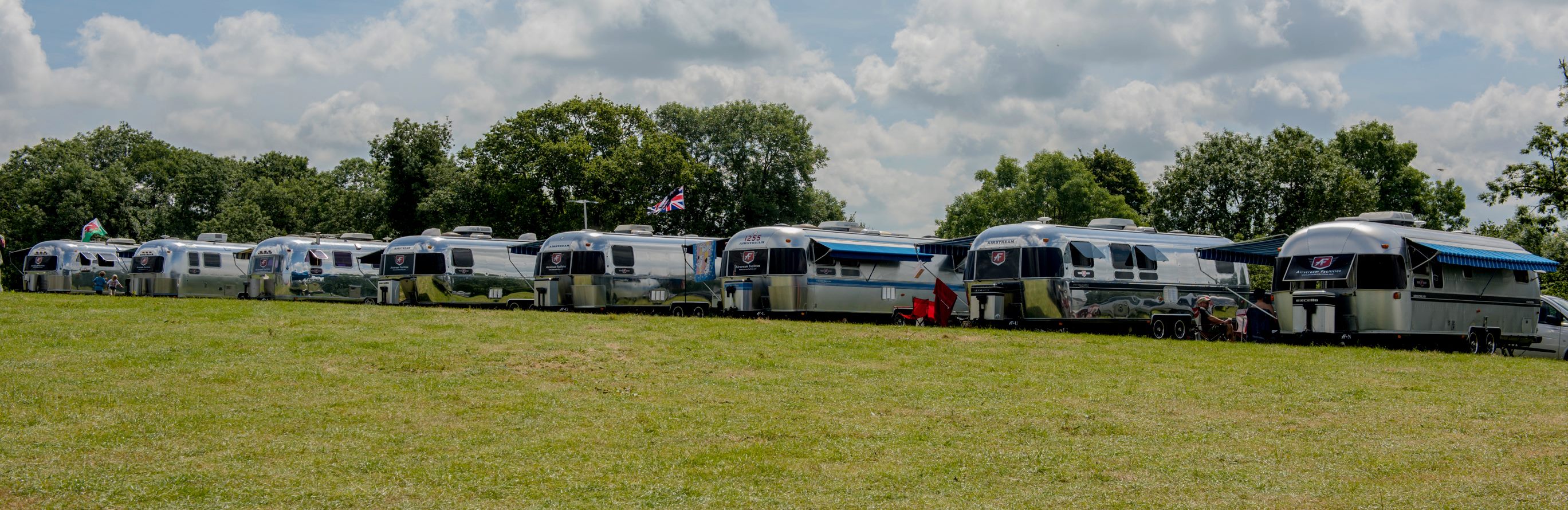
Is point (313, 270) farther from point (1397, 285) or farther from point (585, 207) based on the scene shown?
point (1397, 285)

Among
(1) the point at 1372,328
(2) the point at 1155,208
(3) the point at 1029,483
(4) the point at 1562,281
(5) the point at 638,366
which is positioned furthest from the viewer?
(2) the point at 1155,208

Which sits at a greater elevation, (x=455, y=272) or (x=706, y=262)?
(x=706, y=262)

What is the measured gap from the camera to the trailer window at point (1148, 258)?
25964 mm

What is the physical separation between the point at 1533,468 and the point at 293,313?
2228 centimetres

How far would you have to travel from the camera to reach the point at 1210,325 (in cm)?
2430

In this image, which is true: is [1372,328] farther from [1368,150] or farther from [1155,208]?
[1368,150]

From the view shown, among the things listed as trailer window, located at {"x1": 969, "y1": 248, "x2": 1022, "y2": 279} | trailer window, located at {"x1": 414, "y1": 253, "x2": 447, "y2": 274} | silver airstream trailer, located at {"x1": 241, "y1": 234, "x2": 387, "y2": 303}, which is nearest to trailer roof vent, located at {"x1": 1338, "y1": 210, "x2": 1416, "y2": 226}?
trailer window, located at {"x1": 969, "y1": 248, "x2": 1022, "y2": 279}

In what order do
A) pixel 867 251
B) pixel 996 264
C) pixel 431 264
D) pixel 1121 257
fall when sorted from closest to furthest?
1. pixel 1121 257
2. pixel 996 264
3. pixel 867 251
4. pixel 431 264

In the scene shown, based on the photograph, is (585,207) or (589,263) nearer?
(589,263)

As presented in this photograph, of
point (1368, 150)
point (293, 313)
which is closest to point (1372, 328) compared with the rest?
point (293, 313)

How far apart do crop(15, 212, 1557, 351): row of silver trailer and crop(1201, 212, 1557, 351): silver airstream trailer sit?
0.03 meters

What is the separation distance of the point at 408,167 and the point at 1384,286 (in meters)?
52.1

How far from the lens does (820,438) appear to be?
11898mm

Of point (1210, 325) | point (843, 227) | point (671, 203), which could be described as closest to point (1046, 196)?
point (671, 203)
